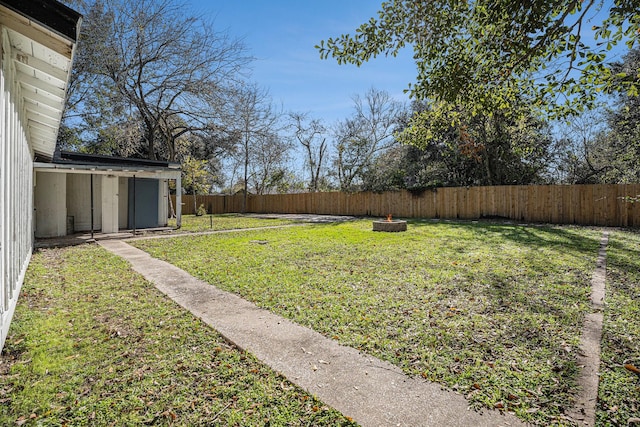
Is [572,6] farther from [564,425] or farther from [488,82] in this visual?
[564,425]

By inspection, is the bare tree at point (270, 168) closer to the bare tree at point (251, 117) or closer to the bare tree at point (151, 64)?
the bare tree at point (251, 117)

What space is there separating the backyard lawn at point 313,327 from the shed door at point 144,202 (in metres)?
5.25

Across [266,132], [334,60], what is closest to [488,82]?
[334,60]

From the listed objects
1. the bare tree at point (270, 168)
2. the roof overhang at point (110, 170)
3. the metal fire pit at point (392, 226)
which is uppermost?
the bare tree at point (270, 168)

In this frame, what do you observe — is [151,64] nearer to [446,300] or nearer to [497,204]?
[446,300]

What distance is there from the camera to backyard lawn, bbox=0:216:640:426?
1.97m

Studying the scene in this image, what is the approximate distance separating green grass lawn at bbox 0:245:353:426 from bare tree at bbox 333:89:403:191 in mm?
19306

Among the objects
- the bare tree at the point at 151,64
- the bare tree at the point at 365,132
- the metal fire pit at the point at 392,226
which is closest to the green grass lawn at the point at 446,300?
the metal fire pit at the point at 392,226

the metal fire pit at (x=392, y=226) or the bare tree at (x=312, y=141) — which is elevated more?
the bare tree at (x=312, y=141)

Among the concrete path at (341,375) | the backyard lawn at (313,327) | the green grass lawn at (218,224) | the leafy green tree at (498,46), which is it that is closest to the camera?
the concrete path at (341,375)

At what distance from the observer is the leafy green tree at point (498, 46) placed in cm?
263

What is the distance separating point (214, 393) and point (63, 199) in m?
9.81

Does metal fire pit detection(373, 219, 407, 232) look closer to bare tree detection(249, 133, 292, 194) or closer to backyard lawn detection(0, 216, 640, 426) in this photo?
backyard lawn detection(0, 216, 640, 426)

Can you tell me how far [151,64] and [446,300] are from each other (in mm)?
14020
